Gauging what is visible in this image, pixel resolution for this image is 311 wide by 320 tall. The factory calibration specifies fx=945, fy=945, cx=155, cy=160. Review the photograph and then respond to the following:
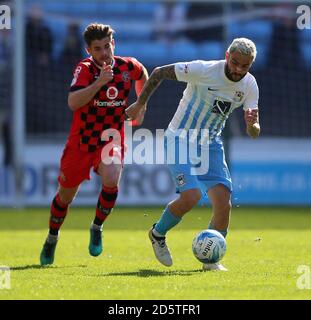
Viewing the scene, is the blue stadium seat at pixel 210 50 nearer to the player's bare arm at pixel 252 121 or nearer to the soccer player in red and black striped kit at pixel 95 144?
the soccer player in red and black striped kit at pixel 95 144

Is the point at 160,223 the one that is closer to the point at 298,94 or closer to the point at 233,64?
the point at 233,64

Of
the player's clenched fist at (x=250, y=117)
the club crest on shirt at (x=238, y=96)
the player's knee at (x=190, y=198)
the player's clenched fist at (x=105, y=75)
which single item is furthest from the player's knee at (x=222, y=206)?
the player's clenched fist at (x=105, y=75)

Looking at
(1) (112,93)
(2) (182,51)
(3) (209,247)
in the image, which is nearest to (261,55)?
(2) (182,51)

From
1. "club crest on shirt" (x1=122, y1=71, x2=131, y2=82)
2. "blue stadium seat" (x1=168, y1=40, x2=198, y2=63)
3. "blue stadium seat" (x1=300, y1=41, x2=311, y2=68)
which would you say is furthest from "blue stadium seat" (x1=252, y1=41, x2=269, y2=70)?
"club crest on shirt" (x1=122, y1=71, x2=131, y2=82)

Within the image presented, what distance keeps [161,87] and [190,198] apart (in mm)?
9406

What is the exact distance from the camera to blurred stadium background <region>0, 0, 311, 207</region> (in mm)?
15398

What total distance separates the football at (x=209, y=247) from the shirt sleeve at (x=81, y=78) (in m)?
1.62

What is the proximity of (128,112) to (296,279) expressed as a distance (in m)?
1.88

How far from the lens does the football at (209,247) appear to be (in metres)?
7.20

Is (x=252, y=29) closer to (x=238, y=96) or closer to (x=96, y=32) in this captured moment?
(x=96, y=32)

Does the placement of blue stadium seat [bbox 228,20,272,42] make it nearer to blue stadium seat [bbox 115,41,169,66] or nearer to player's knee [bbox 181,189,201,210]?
blue stadium seat [bbox 115,41,169,66]
